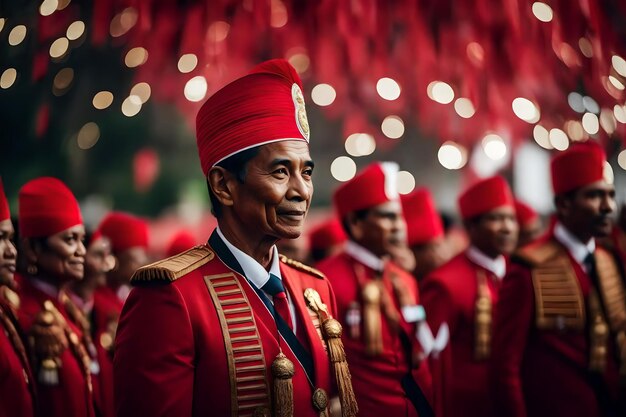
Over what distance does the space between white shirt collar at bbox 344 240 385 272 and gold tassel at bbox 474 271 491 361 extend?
902mm

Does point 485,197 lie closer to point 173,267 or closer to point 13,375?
point 13,375

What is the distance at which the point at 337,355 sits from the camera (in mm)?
3203

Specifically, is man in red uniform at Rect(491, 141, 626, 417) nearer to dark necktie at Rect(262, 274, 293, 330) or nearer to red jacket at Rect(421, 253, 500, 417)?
red jacket at Rect(421, 253, 500, 417)

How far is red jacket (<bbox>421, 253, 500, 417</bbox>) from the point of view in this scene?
5.86 meters

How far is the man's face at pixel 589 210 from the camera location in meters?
5.14

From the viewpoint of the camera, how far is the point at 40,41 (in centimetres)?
537

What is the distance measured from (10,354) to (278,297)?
169cm

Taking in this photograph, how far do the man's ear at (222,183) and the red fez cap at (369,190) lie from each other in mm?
2821

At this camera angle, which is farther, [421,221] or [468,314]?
[421,221]

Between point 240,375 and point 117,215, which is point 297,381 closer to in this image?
point 240,375

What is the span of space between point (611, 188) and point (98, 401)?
11.6 ft

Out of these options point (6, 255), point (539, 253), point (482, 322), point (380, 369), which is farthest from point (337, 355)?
point (482, 322)

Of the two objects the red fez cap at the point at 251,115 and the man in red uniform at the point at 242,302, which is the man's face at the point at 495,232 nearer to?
the man in red uniform at the point at 242,302

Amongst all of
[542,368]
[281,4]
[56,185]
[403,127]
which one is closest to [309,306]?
[542,368]
